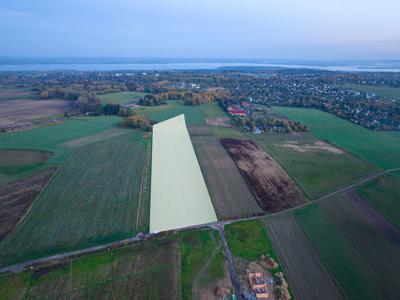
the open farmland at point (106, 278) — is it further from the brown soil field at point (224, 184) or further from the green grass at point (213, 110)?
the green grass at point (213, 110)

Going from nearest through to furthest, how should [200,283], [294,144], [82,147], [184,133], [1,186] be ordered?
[200,283]
[1,186]
[82,147]
[294,144]
[184,133]

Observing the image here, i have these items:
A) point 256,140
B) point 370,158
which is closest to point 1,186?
point 256,140

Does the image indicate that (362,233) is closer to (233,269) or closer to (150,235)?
(233,269)

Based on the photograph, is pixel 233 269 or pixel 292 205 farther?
pixel 292 205

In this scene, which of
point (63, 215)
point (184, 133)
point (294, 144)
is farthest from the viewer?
point (184, 133)

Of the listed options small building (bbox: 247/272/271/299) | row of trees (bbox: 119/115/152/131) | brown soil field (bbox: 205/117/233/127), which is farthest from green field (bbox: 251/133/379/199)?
row of trees (bbox: 119/115/152/131)

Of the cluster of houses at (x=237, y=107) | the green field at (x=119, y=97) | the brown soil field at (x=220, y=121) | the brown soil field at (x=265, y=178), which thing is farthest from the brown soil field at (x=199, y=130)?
the green field at (x=119, y=97)
